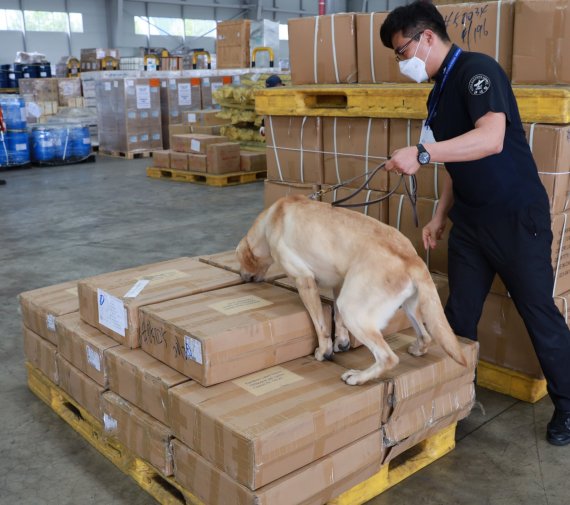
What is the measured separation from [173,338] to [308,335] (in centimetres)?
58

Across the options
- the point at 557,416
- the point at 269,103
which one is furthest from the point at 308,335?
the point at 269,103

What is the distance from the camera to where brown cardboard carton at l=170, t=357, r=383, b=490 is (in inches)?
85.1

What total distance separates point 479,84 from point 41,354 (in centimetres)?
264

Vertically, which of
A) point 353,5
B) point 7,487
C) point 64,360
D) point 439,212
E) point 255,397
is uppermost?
point 353,5

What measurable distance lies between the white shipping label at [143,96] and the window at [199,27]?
15790 mm

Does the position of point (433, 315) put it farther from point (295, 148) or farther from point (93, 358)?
point (295, 148)

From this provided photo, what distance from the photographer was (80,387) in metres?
3.16

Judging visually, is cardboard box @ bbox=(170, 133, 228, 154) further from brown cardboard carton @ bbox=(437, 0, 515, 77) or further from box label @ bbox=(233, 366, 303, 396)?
box label @ bbox=(233, 366, 303, 396)

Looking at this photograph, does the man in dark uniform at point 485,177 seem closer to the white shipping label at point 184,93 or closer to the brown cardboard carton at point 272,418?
the brown cardboard carton at point 272,418

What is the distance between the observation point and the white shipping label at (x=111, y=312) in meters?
2.91

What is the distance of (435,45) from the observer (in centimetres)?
274

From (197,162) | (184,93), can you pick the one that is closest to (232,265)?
(197,162)

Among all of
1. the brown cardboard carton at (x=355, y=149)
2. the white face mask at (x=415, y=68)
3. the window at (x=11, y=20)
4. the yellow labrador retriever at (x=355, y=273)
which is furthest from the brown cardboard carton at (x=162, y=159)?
the window at (x=11, y=20)

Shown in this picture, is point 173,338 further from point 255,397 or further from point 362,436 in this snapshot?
Answer: point 362,436
